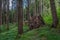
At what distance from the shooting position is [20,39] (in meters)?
11.8

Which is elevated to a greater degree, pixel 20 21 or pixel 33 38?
pixel 20 21

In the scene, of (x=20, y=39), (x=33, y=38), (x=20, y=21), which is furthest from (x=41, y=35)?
(x=20, y=21)

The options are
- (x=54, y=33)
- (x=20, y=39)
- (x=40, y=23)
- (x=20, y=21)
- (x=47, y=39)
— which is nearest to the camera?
(x=47, y=39)

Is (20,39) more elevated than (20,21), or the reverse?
(20,21)

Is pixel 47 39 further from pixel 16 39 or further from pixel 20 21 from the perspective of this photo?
pixel 20 21

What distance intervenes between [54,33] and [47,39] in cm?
96

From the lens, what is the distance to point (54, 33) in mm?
10969

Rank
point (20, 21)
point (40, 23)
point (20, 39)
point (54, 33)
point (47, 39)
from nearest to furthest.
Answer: point (47, 39) → point (54, 33) → point (20, 39) → point (20, 21) → point (40, 23)

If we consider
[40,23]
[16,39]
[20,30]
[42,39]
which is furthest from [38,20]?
[42,39]

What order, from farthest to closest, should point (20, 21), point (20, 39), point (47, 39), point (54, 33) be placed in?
point (20, 21) < point (20, 39) < point (54, 33) < point (47, 39)

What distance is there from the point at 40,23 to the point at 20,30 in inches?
132

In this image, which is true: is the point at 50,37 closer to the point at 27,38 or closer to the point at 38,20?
the point at 27,38

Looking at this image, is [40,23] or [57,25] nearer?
[57,25]

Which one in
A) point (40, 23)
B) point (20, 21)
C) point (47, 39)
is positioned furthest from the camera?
point (40, 23)
